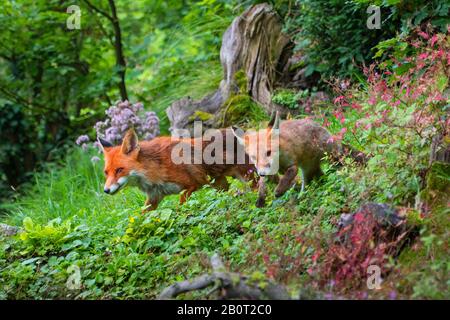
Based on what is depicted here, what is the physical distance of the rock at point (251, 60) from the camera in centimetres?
1132

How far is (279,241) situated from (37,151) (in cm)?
1101

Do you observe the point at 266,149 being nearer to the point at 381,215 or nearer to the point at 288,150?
the point at 288,150

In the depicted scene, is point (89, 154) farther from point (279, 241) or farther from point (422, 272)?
point (422, 272)

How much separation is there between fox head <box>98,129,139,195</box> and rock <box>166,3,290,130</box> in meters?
3.34

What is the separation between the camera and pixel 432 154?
19.5 ft

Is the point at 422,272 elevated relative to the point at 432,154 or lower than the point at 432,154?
lower

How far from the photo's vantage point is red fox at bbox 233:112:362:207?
272 inches

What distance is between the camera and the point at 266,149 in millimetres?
6930

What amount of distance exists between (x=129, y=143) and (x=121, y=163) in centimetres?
29

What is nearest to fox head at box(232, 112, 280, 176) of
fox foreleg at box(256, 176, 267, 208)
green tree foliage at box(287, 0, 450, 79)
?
fox foreleg at box(256, 176, 267, 208)

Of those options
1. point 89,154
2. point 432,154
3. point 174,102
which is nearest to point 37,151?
point 89,154

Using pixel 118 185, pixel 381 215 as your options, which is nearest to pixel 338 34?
pixel 118 185

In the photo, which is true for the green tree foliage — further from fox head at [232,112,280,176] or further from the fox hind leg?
the fox hind leg

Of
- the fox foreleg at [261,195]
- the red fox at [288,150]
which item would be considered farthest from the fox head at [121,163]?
the fox foreleg at [261,195]
